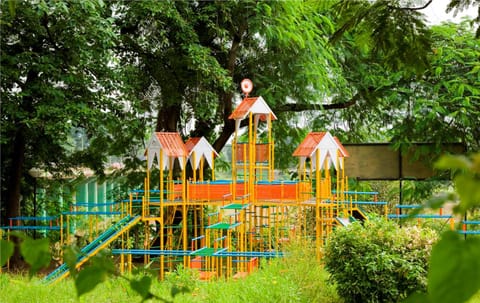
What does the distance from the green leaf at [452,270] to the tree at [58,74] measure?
31.0ft

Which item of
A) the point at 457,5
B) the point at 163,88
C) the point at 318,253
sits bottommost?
the point at 318,253


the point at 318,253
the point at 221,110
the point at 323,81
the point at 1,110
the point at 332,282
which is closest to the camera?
the point at 332,282

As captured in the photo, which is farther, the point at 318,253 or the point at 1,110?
the point at 1,110

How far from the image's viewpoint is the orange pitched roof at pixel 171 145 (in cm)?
1134

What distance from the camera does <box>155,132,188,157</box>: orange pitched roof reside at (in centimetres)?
1134

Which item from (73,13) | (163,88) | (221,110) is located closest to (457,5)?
(73,13)

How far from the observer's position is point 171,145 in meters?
11.5

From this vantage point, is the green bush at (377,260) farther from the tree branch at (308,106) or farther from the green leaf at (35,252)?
the green leaf at (35,252)

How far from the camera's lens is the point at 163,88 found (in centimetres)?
1232

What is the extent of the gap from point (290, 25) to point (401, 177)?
3.57 m

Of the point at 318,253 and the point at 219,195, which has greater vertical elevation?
the point at 219,195

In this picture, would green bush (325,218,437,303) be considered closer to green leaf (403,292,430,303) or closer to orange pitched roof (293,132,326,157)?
orange pitched roof (293,132,326,157)

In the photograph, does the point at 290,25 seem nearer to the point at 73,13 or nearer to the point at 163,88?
the point at 163,88

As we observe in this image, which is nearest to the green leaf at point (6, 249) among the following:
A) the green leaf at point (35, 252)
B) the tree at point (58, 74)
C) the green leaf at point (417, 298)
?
the green leaf at point (35, 252)
